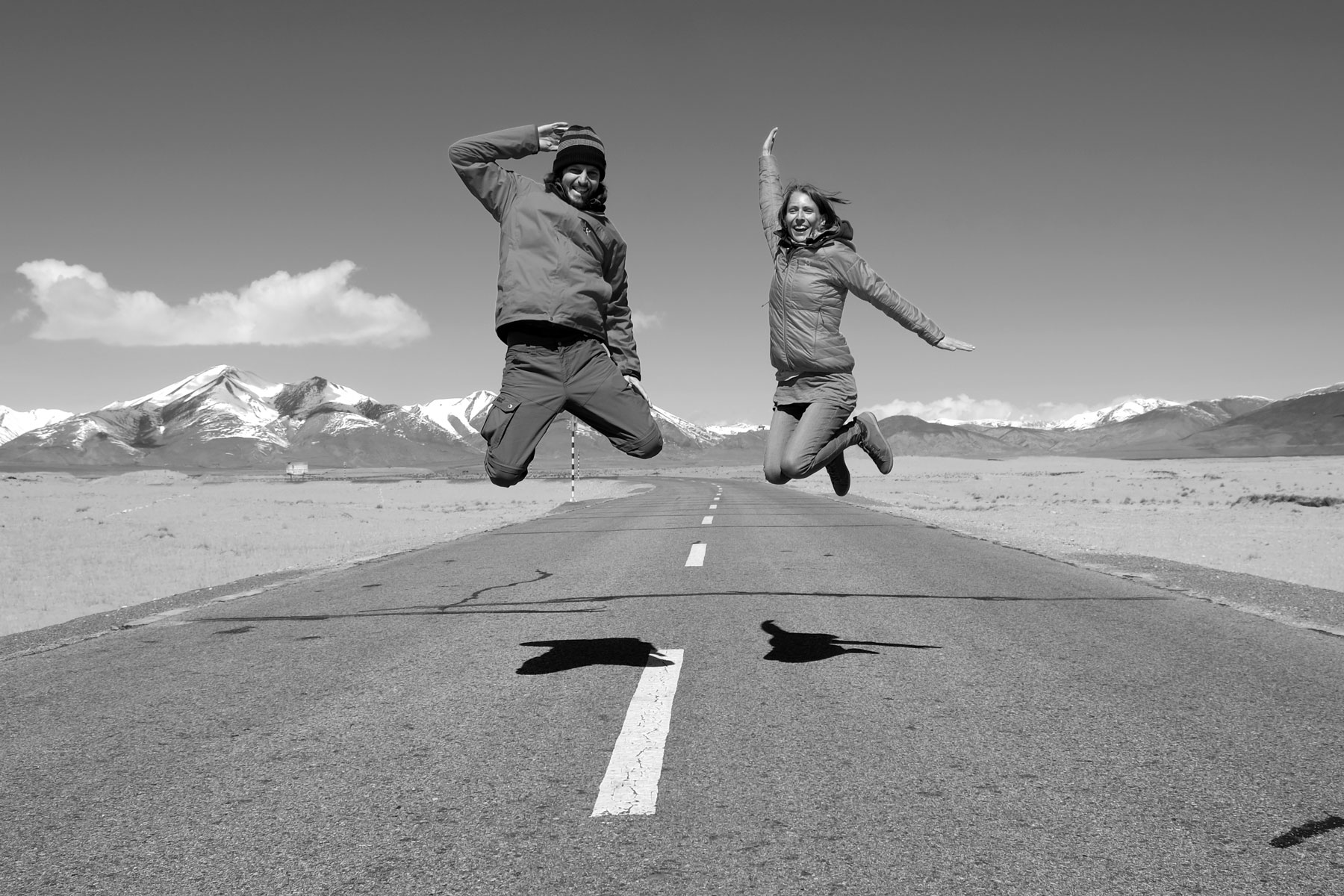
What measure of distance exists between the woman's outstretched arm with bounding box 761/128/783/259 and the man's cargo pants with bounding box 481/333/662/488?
120cm

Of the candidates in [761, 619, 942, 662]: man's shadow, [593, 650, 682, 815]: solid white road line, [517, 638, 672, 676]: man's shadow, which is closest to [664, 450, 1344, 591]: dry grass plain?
[761, 619, 942, 662]: man's shadow

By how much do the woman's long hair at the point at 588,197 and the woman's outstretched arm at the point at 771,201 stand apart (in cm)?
99

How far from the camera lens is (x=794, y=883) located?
2656 millimetres

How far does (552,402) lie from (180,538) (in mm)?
19568

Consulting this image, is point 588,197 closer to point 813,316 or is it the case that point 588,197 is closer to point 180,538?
point 813,316

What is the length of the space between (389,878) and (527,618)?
4719 mm

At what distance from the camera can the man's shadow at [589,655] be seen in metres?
5.55

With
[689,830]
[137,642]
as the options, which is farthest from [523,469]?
[137,642]

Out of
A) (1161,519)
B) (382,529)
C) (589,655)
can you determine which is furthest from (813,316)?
(1161,519)

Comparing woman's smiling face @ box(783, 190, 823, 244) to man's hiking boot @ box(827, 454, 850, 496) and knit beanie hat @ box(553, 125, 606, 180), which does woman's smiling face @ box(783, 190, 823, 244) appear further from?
man's hiking boot @ box(827, 454, 850, 496)

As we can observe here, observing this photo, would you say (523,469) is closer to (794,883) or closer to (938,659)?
(794,883)

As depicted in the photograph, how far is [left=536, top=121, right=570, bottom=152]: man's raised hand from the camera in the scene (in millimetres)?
4227

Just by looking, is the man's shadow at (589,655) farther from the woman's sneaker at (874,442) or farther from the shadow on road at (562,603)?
the woman's sneaker at (874,442)

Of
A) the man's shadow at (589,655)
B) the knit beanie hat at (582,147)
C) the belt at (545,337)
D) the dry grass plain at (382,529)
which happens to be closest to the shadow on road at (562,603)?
the man's shadow at (589,655)
